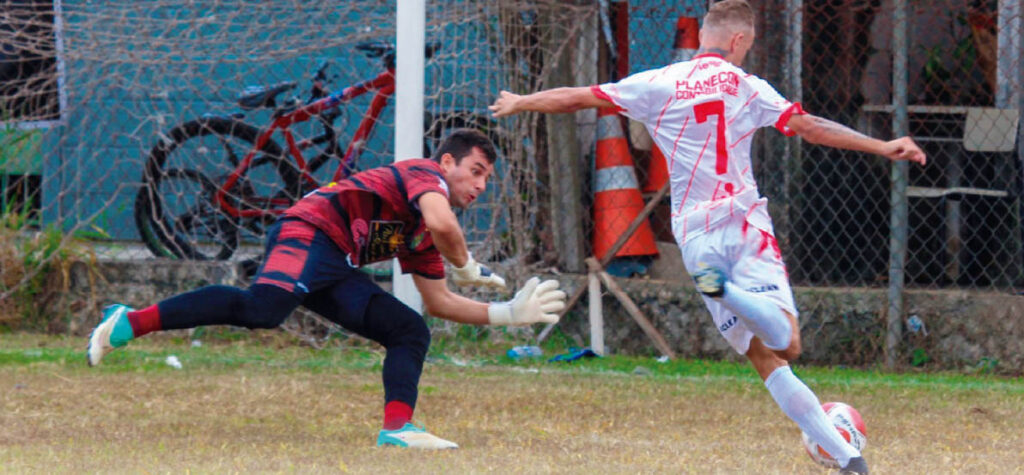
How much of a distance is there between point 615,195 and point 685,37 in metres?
1.04

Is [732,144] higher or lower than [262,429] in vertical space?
higher

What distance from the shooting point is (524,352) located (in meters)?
7.58

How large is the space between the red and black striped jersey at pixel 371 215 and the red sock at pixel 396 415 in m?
0.57

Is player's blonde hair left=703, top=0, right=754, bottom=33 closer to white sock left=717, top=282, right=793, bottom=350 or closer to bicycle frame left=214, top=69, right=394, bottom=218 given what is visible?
white sock left=717, top=282, right=793, bottom=350

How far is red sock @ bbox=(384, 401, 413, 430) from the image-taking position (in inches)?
189

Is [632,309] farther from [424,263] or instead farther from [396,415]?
[396,415]

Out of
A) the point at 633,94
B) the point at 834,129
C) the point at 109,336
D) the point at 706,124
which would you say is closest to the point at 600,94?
the point at 633,94

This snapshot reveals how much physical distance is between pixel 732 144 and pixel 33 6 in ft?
18.2

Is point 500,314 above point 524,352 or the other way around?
above

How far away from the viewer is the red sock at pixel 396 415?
481 cm

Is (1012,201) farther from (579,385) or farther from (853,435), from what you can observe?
(853,435)

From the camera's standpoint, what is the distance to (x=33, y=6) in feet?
27.6

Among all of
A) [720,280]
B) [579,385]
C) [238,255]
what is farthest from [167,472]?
[238,255]

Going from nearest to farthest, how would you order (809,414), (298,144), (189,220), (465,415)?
(809,414), (465,415), (298,144), (189,220)
